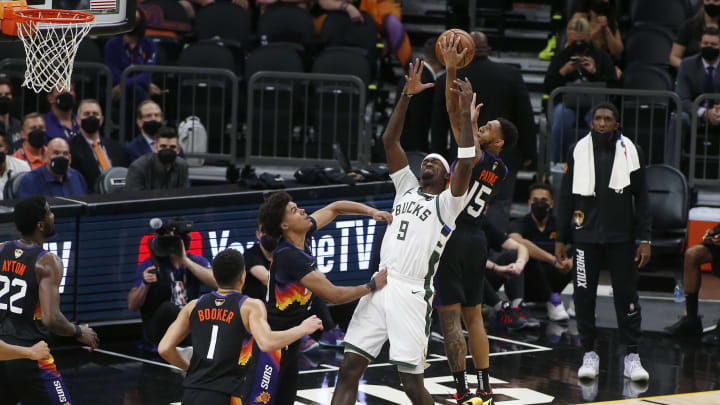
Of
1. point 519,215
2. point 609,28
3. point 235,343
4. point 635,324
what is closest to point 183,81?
point 519,215

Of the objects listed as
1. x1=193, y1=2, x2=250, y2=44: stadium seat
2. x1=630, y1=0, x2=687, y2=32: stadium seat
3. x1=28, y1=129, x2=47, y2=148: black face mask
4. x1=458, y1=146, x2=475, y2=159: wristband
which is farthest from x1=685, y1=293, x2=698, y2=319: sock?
x1=193, y1=2, x2=250, y2=44: stadium seat

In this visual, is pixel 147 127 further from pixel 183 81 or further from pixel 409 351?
pixel 409 351

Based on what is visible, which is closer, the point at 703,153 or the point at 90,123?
the point at 90,123

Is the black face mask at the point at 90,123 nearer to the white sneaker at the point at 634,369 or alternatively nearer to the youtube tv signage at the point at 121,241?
the youtube tv signage at the point at 121,241

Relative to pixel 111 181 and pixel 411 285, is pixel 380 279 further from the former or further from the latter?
pixel 111 181

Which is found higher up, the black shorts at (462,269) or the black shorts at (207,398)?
the black shorts at (462,269)

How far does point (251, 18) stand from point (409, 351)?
30.8ft

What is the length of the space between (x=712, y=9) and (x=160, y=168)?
22.9 ft

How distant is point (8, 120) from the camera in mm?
12469

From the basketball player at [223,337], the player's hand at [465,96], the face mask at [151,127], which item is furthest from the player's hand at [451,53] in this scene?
the face mask at [151,127]

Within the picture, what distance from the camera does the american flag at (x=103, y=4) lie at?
9.02 metres

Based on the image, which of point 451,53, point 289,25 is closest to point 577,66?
point 289,25

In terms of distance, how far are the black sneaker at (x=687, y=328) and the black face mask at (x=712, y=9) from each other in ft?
15.0

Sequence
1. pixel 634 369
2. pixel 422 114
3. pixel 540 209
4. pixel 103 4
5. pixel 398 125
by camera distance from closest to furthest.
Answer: pixel 398 125
pixel 103 4
pixel 634 369
pixel 540 209
pixel 422 114
